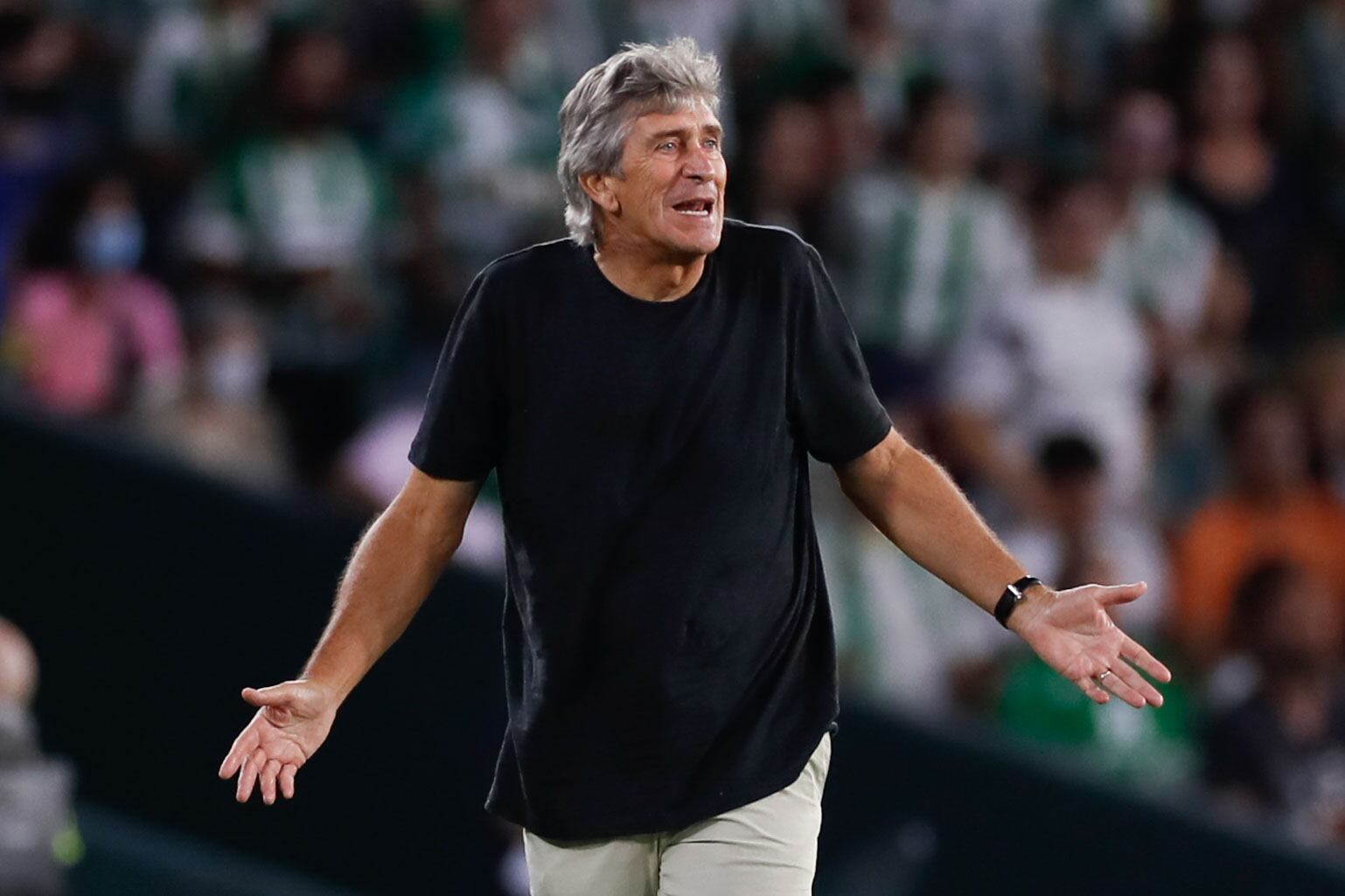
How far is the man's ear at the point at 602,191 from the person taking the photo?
3662 mm

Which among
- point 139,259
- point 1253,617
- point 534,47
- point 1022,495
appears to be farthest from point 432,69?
point 1253,617

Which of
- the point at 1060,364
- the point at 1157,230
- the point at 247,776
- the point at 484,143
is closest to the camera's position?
the point at 247,776

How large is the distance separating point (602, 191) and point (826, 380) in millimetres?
457

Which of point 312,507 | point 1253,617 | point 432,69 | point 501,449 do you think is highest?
point 432,69

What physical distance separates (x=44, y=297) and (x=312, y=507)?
3.42 ft

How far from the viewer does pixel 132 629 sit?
6922mm

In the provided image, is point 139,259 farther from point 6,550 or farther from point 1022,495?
point 1022,495

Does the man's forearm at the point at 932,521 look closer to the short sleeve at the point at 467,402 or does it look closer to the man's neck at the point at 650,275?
the man's neck at the point at 650,275

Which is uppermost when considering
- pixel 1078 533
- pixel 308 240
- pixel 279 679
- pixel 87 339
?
pixel 308 240

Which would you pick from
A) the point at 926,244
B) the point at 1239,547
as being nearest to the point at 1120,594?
the point at 1239,547

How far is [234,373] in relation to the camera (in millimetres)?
7113

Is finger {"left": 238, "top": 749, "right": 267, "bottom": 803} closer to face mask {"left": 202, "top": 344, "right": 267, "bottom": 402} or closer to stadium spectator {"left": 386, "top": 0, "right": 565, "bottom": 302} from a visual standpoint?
face mask {"left": 202, "top": 344, "right": 267, "bottom": 402}

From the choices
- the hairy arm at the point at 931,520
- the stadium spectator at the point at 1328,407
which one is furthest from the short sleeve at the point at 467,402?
the stadium spectator at the point at 1328,407

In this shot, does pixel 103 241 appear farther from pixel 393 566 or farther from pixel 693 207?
pixel 693 207
